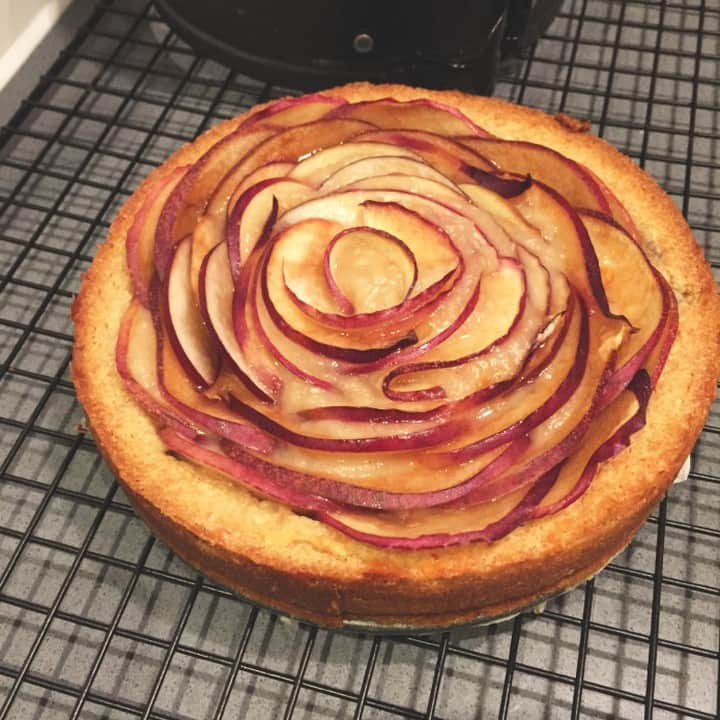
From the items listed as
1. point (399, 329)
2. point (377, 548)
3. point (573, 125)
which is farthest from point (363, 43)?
point (377, 548)

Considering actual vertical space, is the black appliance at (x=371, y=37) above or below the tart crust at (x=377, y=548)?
above

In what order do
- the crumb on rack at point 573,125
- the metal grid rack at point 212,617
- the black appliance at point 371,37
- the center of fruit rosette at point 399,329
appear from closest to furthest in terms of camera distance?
1. the center of fruit rosette at point 399,329
2. the metal grid rack at point 212,617
3. the crumb on rack at point 573,125
4. the black appliance at point 371,37

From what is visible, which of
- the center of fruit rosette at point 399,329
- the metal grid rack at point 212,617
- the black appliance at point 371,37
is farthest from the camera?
the black appliance at point 371,37

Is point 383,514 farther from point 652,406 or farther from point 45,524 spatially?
point 45,524

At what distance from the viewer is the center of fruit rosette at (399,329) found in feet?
4.34

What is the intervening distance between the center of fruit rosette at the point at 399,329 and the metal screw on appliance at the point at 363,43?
1.64ft

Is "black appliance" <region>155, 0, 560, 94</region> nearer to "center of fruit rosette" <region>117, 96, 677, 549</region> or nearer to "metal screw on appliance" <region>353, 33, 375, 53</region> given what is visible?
"metal screw on appliance" <region>353, 33, 375, 53</region>

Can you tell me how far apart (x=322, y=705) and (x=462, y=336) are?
2.29 ft

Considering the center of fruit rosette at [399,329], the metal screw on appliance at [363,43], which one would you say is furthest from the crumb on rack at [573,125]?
the metal screw on appliance at [363,43]

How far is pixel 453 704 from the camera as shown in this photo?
1.53 meters

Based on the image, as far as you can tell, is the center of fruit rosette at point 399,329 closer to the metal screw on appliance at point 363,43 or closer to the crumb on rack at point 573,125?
the crumb on rack at point 573,125

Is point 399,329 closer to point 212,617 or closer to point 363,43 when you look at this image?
point 212,617

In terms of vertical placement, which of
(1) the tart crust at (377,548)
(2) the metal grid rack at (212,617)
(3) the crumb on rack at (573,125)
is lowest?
(2) the metal grid rack at (212,617)

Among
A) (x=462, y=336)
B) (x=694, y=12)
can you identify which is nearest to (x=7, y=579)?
(x=462, y=336)
